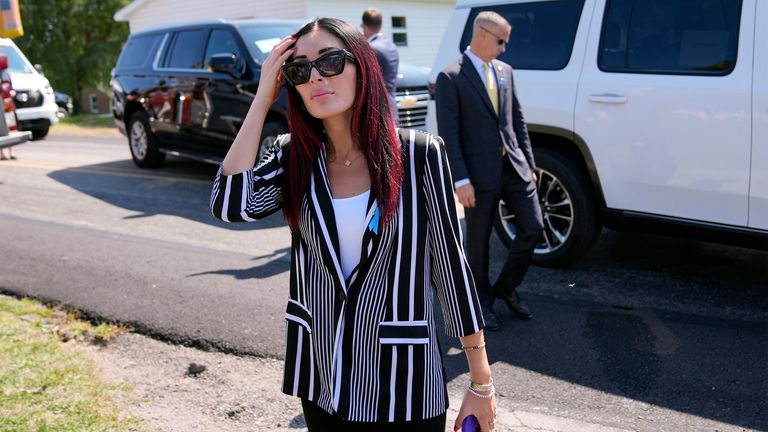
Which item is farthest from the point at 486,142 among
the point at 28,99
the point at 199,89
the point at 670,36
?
the point at 28,99

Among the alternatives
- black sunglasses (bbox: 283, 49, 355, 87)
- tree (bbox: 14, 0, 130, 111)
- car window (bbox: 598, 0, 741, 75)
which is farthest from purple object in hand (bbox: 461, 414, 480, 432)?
tree (bbox: 14, 0, 130, 111)

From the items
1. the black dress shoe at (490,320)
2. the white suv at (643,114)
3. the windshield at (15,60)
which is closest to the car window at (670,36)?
the white suv at (643,114)

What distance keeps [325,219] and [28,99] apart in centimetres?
1633

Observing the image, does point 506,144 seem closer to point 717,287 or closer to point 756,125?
point 756,125

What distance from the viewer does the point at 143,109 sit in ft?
38.5

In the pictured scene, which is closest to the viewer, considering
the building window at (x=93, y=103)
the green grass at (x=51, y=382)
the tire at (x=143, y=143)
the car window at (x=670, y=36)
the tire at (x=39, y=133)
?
A: the green grass at (x=51, y=382)

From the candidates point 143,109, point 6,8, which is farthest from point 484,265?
point 143,109

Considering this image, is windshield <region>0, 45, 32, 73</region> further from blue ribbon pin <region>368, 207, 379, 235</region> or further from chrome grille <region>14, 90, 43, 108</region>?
blue ribbon pin <region>368, 207, 379, 235</region>

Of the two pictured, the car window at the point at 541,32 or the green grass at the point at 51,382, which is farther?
the car window at the point at 541,32

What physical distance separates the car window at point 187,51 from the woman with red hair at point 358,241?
8636 mm

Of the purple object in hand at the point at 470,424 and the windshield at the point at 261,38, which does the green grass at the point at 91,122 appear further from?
the purple object in hand at the point at 470,424

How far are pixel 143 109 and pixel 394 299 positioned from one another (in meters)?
10.5

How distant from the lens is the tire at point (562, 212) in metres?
5.73

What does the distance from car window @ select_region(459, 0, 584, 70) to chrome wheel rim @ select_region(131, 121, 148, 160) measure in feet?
23.5
